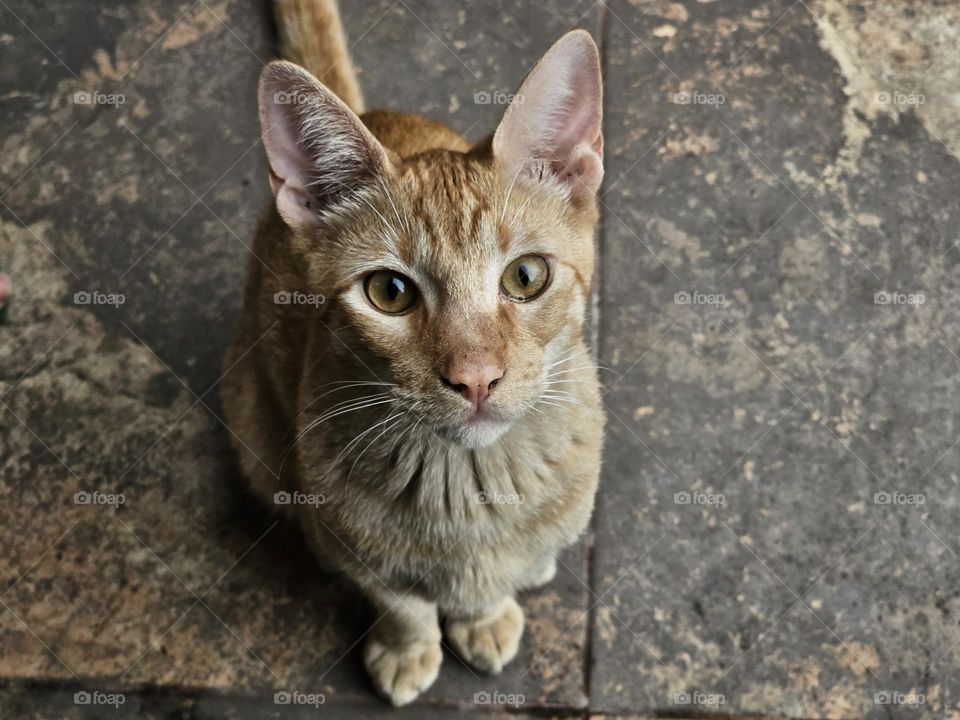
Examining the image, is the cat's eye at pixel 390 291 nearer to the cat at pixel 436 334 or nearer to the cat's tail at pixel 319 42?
the cat at pixel 436 334

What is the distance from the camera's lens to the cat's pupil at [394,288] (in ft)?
5.36

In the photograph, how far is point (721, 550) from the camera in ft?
7.93

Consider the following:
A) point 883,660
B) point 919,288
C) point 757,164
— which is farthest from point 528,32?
point 883,660

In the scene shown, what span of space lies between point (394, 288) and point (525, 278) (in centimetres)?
23

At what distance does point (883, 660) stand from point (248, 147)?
2.27m

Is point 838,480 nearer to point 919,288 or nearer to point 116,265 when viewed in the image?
point 919,288
